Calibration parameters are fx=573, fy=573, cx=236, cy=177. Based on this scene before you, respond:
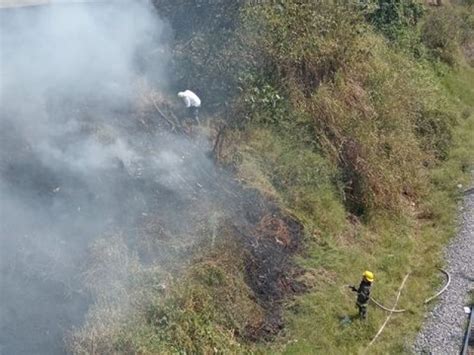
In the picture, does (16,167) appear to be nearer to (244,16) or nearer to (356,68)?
(244,16)

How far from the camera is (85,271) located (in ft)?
25.3

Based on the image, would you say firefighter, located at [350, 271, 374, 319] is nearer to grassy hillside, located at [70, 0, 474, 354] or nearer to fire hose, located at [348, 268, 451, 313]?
grassy hillside, located at [70, 0, 474, 354]

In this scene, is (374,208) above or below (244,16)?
below

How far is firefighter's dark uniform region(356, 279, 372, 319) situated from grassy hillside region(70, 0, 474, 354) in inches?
6.0

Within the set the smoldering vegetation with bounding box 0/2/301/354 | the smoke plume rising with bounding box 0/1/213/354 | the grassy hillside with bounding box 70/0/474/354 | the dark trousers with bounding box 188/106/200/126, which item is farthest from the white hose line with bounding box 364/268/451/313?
the dark trousers with bounding box 188/106/200/126

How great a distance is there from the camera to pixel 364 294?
8742mm

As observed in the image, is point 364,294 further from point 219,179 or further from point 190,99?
point 190,99

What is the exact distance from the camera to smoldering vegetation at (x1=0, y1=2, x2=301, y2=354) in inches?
295

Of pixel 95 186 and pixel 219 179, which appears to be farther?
pixel 219 179

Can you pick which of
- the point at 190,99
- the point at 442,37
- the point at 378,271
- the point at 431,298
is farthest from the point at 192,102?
the point at 442,37

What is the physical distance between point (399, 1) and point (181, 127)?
954 cm

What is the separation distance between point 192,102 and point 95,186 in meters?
3.08

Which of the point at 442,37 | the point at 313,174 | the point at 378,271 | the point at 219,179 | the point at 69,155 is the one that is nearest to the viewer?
the point at 69,155


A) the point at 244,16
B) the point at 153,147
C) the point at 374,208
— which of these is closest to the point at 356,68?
the point at 244,16
